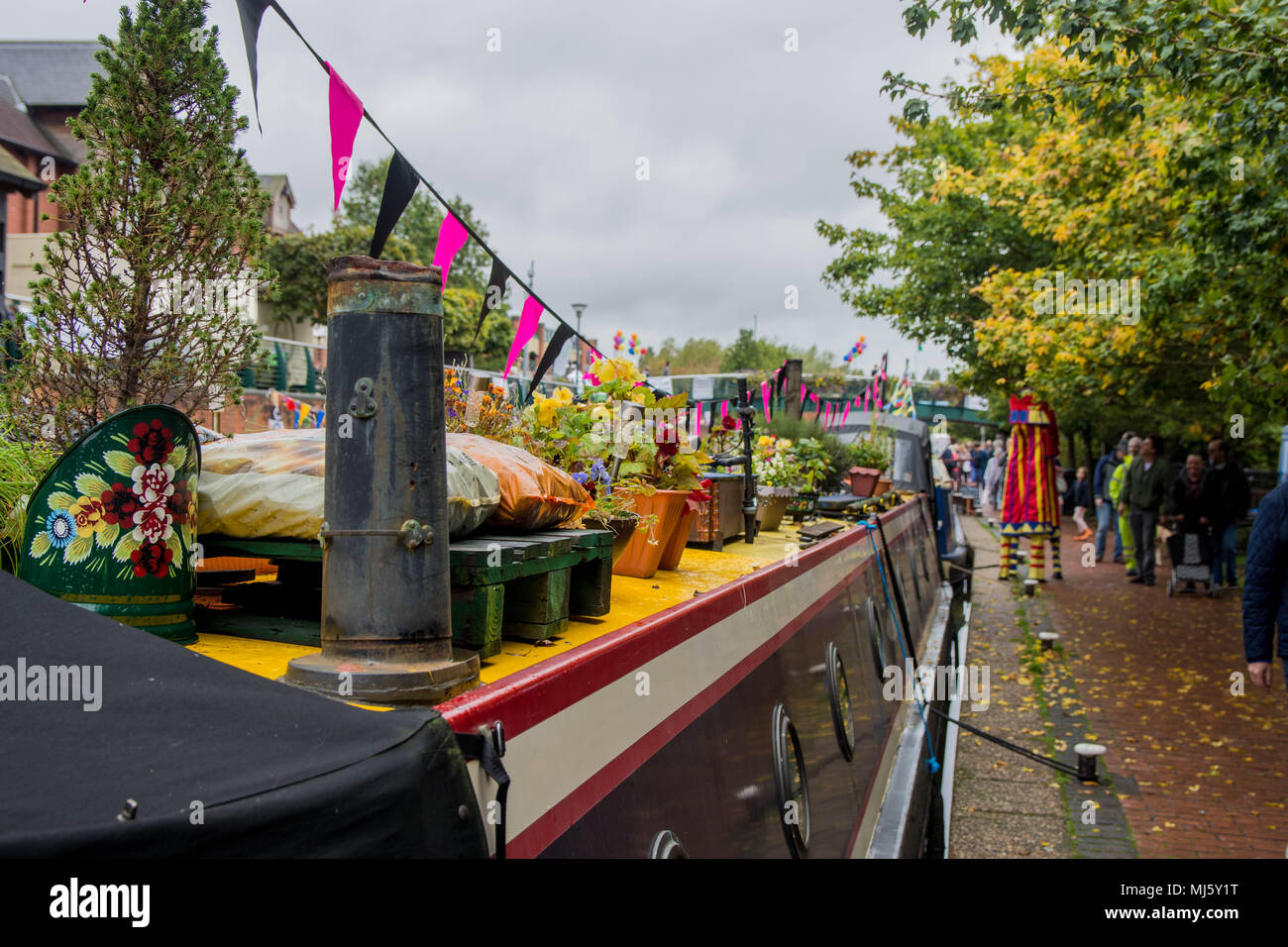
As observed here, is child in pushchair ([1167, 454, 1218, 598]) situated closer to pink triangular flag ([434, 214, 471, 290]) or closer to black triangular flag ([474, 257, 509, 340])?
black triangular flag ([474, 257, 509, 340])

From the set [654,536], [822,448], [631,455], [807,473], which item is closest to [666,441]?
[631,455]

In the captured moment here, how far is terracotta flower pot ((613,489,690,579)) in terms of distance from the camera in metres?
3.46

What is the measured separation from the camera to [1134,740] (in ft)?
24.5

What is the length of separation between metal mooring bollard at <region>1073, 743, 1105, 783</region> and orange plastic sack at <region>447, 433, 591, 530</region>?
488 cm

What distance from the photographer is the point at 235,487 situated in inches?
79.4

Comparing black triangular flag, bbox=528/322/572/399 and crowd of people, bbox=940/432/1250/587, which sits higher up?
black triangular flag, bbox=528/322/572/399

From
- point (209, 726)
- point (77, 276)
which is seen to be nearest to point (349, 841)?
point (209, 726)

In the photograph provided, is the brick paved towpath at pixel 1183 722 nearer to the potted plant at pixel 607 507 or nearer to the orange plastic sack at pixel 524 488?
the potted plant at pixel 607 507

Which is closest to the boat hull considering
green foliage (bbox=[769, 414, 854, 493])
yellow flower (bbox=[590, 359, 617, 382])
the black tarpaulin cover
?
the black tarpaulin cover

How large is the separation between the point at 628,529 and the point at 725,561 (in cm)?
92

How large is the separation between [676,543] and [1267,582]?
2841mm

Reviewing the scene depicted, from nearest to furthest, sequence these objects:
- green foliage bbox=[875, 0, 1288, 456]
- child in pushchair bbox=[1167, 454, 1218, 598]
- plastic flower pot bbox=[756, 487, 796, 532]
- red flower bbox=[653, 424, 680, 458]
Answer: red flower bbox=[653, 424, 680, 458], green foliage bbox=[875, 0, 1288, 456], plastic flower pot bbox=[756, 487, 796, 532], child in pushchair bbox=[1167, 454, 1218, 598]
